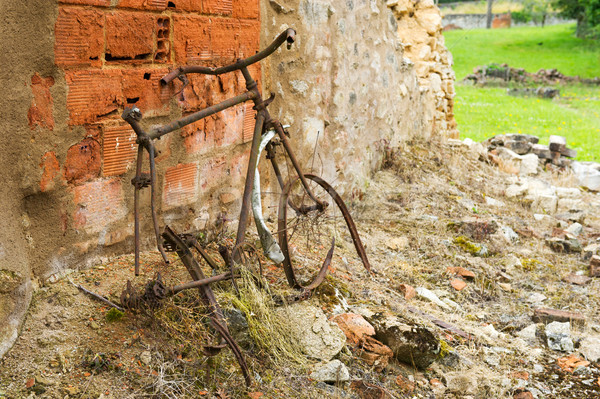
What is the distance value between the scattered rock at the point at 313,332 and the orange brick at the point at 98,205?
873 millimetres

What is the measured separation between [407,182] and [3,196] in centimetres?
397

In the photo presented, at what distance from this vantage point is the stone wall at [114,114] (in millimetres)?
2398

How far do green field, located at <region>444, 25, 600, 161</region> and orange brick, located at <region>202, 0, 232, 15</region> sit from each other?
316 inches

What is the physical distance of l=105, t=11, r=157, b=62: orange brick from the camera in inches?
105

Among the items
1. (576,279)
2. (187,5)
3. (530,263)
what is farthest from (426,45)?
(187,5)

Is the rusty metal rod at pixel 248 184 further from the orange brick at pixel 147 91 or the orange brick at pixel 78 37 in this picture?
the orange brick at pixel 78 37

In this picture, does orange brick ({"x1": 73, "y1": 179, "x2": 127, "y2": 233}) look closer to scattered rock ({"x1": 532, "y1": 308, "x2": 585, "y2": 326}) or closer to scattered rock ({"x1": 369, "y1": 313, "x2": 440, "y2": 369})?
scattered rock ({"x1": 369, "y1": 313, "x2": 440, "y2": 369})

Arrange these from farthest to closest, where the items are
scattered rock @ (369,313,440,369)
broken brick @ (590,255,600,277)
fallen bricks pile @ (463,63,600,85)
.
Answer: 1. fallen bricks pile @ (463,63,600,85)
2. broken brick @ (590,255,600,277)
3. scattered rock @ (369,313,440,369)

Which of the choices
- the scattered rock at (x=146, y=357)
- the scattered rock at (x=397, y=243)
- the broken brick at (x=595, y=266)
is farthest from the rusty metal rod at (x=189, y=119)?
the broken brick at (x=595, y=266)

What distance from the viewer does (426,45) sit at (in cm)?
742

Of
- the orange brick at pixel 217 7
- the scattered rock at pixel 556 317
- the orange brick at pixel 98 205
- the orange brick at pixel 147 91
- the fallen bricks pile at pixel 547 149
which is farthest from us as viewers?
the fallen bricks pile at pixel 547 149

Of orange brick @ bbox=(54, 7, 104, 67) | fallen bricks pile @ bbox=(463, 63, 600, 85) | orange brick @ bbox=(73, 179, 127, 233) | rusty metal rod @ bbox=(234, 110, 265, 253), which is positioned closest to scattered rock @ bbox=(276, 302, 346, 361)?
rusty metal rod @ bbox=(234, 110, 265, 253)

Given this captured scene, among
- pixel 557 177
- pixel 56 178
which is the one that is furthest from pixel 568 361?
pixel 557 177

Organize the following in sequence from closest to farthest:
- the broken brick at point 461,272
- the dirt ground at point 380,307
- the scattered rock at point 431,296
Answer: the dirt ground at point 380,307, the scattered rock at point 431,296, the broken brick at point 461,272
